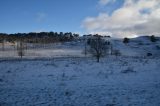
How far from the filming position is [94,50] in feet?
206

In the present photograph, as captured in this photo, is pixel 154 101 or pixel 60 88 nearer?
pixel 154 101

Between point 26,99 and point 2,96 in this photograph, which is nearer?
point 26,99

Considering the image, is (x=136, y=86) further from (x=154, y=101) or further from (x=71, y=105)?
(x=71, y=105)

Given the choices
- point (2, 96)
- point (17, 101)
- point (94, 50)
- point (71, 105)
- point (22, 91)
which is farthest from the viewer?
point (94, 50)

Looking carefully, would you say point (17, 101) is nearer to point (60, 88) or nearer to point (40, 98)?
point (40, 98)

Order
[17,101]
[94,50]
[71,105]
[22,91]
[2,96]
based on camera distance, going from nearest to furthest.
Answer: [71,105], [17,101], [2,96], [22,91], [94,50]

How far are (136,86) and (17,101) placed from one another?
7850 millimetres

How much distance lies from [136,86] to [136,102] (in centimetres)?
468

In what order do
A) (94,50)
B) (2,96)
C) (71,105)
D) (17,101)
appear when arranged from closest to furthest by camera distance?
(71,105) < (17,101) < (2,96) < (94,50)

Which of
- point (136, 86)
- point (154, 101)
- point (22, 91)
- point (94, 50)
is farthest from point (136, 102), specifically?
point (94, 50)

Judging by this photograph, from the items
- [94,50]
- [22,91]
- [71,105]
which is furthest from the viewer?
[94,50]

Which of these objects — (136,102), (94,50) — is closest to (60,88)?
(136,102)

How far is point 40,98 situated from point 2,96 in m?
2.52

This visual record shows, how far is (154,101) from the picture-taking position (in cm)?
1377
